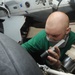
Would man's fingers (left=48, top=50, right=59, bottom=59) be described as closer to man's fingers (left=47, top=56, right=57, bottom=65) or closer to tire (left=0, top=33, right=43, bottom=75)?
man's fingers (left=47, top=56, right=57, bottom=65)

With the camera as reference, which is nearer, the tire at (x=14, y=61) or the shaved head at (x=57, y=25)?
the tire at (x=14, y=61)

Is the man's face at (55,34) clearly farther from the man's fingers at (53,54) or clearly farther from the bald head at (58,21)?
the man's fingers at (53,54)

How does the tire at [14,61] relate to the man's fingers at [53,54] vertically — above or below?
above

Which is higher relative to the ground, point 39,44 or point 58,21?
point 58,21

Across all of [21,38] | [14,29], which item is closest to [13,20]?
[14,29]

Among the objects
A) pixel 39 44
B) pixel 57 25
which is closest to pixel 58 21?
pixel 57 25

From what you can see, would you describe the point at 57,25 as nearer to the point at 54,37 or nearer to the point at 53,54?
the point at 54,37

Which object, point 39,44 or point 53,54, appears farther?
point 39,44

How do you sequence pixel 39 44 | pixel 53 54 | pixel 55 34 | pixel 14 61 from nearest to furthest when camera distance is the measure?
pixel 14 61, pixel 53 54, pixel 55 34, pixel 39 44

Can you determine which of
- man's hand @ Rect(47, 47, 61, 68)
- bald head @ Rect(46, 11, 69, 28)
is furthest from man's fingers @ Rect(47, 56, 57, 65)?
bald head @ Rect(46, 11, 69, 28)

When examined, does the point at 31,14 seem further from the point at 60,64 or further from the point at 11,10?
the point at 60,64

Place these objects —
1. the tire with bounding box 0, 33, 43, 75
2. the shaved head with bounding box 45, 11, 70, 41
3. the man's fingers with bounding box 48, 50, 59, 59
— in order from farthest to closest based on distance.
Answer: the shaved head with bounding box 45, 11, 70, 41 < the man's fingers with bounding box 48, 50, 59, 59 < the tire with bounding box 0, 33, 43, 75

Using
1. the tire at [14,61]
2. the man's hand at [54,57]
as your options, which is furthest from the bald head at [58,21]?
the tire at [14,61]

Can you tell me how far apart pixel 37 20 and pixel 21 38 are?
0.23 m
